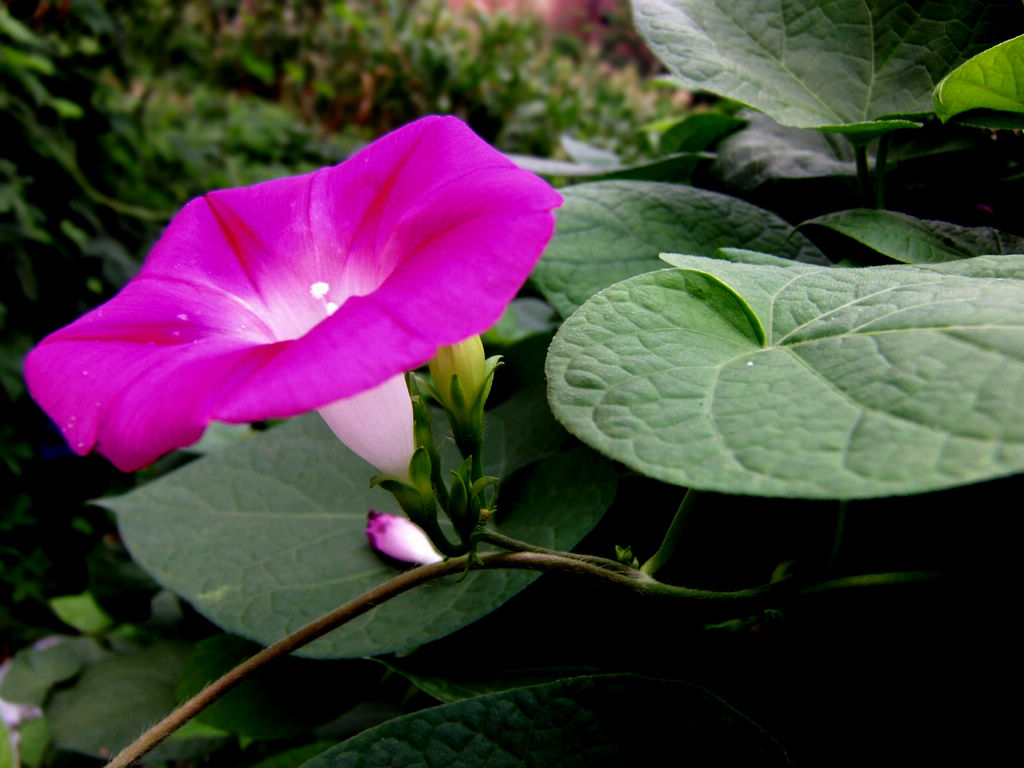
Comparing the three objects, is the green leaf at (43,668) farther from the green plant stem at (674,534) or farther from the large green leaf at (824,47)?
the large green leaf at (824,47)

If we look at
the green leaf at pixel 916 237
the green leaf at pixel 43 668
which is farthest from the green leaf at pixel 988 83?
the green leaf at pixel 43 668

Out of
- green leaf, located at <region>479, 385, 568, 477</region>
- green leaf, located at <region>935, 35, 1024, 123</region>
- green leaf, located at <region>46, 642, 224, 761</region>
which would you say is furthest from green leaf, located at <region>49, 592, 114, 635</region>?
green leaf, located at <region>935, 35, 1024, 123</region>

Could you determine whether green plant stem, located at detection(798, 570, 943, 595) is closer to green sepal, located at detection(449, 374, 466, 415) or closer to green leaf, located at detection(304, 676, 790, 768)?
green leaf, located at detection(304, 676, 790, 768)

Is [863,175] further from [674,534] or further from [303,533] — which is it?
[303,533]

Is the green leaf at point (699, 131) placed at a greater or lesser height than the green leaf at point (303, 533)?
greater

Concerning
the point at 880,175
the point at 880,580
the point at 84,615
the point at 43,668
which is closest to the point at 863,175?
the point at 880,175

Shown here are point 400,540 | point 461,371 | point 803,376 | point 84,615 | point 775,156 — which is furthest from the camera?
point 84,615
